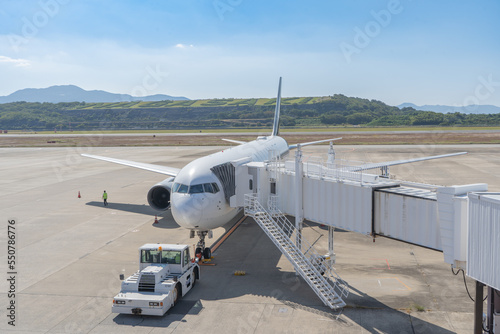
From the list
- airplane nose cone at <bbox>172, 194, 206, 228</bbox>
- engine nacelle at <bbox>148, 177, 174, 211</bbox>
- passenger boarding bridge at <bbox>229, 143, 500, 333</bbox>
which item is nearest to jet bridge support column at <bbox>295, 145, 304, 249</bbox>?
passenger boarding bridge at <bbox>229, 143, 500, 333</bbox>

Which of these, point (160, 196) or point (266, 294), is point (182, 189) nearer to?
point (266, 294)

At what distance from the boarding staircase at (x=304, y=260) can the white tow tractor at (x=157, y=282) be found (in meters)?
4.25

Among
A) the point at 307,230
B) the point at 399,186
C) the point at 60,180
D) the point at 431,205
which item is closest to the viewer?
the point at 431,205

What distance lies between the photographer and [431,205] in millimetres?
15180

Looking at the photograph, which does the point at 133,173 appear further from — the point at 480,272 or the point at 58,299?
the point at 480,272

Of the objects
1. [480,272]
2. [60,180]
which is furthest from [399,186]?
[60,180]

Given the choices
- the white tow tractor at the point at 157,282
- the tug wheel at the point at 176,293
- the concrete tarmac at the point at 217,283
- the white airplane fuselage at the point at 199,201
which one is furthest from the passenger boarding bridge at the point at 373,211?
the tug wheel at the point at 176,293

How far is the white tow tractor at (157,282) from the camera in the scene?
1745 cm

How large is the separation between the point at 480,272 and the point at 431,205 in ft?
9.98

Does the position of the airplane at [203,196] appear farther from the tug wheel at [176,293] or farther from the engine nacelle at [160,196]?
the engine nacelle at [160,196]

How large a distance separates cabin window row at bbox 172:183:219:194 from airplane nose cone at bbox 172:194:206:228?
0.30 metres

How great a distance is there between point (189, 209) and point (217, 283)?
156 inches

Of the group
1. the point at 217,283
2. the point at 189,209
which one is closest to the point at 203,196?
the point at 189,209

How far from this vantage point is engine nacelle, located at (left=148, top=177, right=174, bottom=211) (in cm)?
3291
